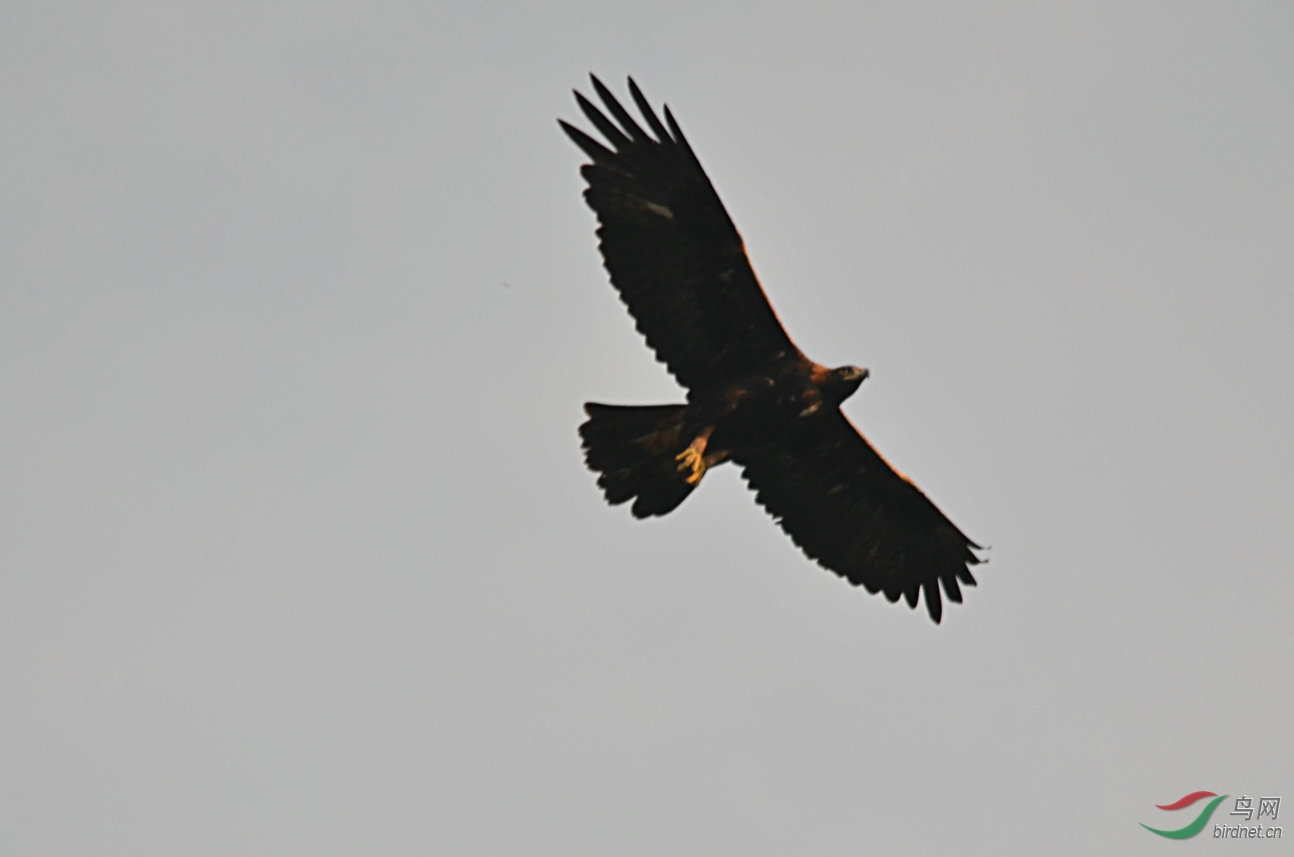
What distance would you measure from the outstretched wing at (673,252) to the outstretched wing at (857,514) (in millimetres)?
1092

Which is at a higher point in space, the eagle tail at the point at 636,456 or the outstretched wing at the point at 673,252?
the outstretched wing at the point at 673,252

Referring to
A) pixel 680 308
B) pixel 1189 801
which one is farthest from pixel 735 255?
pixel 1189 801

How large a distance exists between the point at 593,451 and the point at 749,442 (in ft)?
4.77

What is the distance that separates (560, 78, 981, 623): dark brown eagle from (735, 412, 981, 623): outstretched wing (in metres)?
0.03

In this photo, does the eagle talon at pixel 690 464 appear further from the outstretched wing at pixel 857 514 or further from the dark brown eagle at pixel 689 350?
the outstretched wing at pixel 857 514

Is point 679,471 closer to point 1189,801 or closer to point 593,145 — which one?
point 593,145

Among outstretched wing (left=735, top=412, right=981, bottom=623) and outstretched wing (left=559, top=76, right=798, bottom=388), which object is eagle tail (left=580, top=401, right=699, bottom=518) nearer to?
outstretched wing (left=559, top=76, right=798, bottom=388)

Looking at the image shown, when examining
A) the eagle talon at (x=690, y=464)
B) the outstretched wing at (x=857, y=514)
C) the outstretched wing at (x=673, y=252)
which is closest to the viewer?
the outstretched wing at (x=673, y=252)

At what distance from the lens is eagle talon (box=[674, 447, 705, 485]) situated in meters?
12.1

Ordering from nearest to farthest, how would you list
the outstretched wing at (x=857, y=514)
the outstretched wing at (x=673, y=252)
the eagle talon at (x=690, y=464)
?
the outstretched wing at (x=673, y=252) < the eagle talon at (x=690, y=464) < the outstretched wing at (x=857, y=514)

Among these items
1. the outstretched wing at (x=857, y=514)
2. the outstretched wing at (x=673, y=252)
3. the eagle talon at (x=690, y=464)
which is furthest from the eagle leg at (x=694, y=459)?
the outstretched wing at (x=857, y=514)

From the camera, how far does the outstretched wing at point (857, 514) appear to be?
13.1 metres

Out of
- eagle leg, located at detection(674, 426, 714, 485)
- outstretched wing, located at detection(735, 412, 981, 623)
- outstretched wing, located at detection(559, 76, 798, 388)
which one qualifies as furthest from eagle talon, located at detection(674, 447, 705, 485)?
outstretched wing, located at detection(735, 412, 981, 623)

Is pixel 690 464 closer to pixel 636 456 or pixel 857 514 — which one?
pixel 636 456
